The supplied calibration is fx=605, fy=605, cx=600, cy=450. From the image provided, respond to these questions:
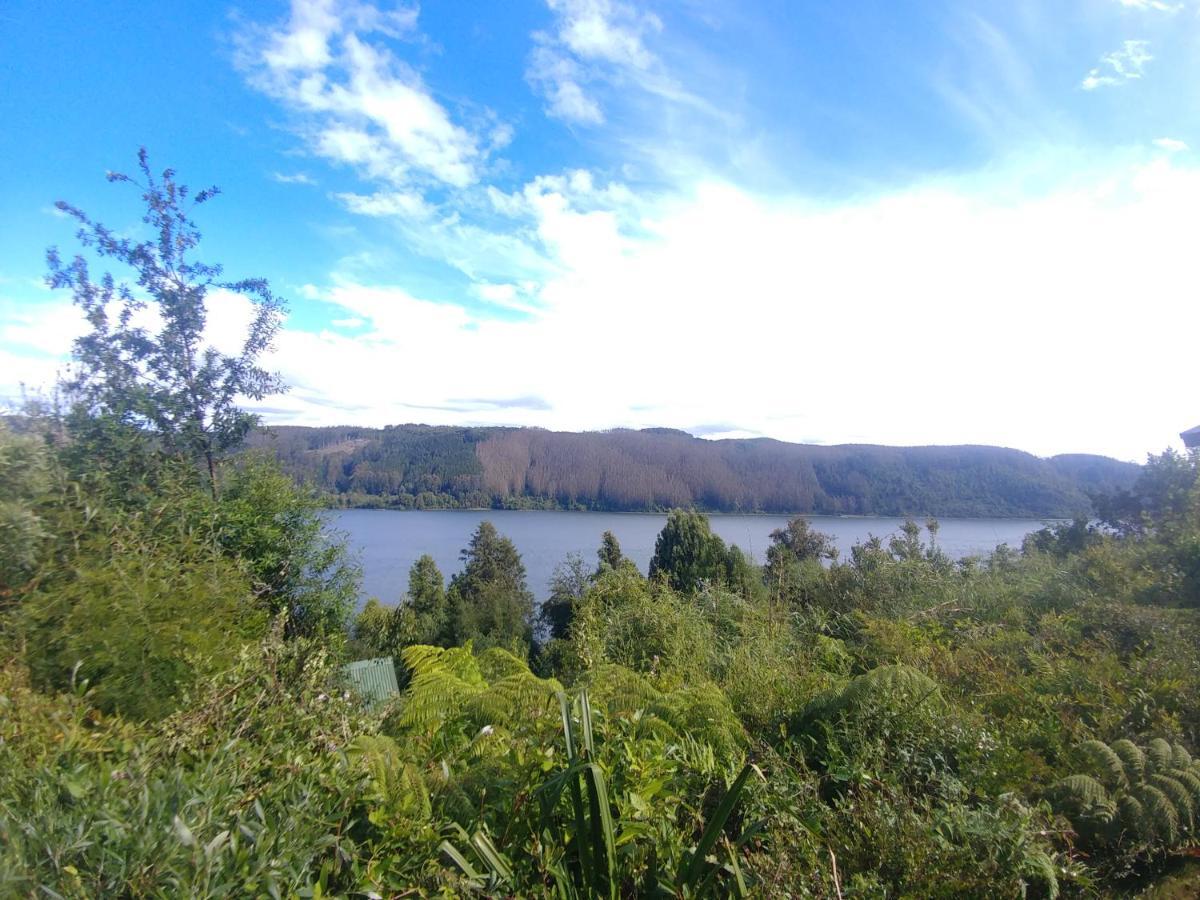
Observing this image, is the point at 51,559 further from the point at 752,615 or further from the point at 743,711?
the point at 752,615

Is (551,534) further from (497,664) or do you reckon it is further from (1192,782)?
(1192,782)

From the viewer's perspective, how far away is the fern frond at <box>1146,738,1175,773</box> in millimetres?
2453

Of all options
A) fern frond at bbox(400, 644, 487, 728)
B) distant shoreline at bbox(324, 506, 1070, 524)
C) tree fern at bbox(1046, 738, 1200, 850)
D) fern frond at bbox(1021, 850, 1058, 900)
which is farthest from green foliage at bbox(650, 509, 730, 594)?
fern frond at bbox(1021, 850, 1058, 900)

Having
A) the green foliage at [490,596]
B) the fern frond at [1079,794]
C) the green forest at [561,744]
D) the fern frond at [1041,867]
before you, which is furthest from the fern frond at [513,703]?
the green foliage at [490,596]

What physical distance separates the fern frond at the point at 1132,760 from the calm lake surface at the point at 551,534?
25.4 feet

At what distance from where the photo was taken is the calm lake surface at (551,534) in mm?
21734

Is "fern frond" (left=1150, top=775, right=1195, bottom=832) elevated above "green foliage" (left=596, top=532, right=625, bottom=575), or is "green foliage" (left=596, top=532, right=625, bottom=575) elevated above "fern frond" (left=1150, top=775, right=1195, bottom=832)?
"fern frond" (left=1150, top=775, right=1195, bottom=832)

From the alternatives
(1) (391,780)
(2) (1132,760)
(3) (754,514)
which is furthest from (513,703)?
(3) (754,514)

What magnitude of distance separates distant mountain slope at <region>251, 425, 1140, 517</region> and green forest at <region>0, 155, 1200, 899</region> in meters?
4.57

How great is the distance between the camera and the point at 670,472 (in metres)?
45.9

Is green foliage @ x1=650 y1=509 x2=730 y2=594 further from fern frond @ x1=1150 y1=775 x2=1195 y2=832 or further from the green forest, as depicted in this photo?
fern frond @ x1=1150 y1=775 x2=1195 y2=832

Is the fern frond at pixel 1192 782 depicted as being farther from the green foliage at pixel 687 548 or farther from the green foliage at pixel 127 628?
the green foliage at pixel 687 548

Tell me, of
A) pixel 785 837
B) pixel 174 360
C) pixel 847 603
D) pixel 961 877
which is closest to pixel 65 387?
pixel 174 360

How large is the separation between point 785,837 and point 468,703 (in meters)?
1.72
